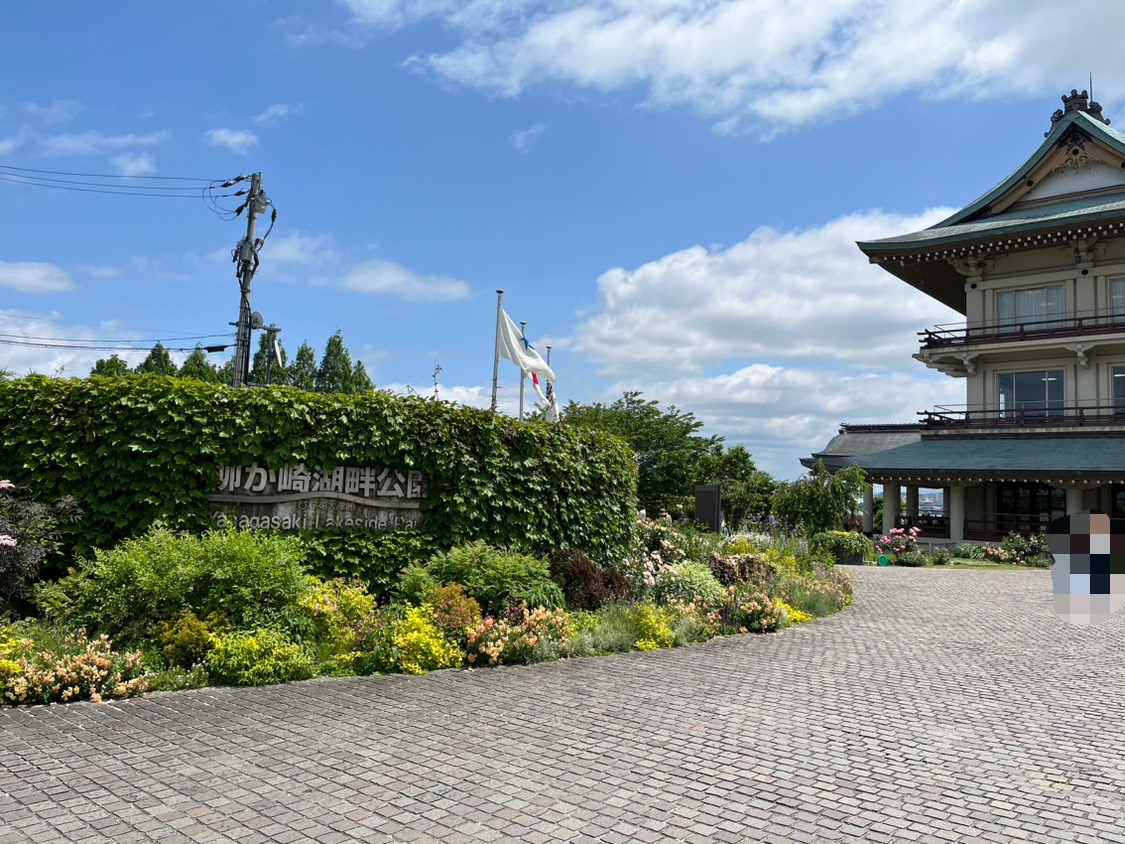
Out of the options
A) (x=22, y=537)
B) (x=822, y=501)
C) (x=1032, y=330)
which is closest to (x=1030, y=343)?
(x=1032, y=330)

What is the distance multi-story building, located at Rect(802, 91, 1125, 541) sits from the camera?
29703 millimetres

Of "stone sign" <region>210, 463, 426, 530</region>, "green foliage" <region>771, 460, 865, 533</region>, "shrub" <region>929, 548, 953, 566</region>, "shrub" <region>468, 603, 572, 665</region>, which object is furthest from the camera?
"green foliage" <region>771, 460, 865, 533</region>

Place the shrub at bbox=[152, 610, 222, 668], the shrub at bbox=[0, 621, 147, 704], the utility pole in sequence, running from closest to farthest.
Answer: the shrub at bbox=[0, 621, 147, 704] → the shrub at bbox=[152, 610, 222, 668] → the utility pole

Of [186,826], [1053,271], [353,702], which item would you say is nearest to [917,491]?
[1053,271]

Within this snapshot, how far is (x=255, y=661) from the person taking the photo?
24.5 ft

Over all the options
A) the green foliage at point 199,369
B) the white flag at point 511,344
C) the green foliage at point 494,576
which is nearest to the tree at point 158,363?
the green foliage at point 199,369

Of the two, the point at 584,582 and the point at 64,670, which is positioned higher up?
the point at 584,582

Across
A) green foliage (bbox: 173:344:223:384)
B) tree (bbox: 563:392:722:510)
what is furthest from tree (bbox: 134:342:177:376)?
tree (bbox: 563:392:722:510)

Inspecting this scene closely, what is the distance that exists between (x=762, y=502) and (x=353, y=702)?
31.4 metres

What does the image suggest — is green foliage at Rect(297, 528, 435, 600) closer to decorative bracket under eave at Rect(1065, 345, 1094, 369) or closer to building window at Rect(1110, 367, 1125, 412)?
decorative bracket under eave at Rect(1065, 345, 1094, 369)

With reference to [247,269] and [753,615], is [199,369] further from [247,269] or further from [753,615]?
[753,615]

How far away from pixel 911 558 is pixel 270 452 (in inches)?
881

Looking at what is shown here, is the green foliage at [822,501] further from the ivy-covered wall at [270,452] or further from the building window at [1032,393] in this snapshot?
the ivy-covered wall at [270,452]

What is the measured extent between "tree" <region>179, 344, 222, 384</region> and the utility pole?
2846cm
